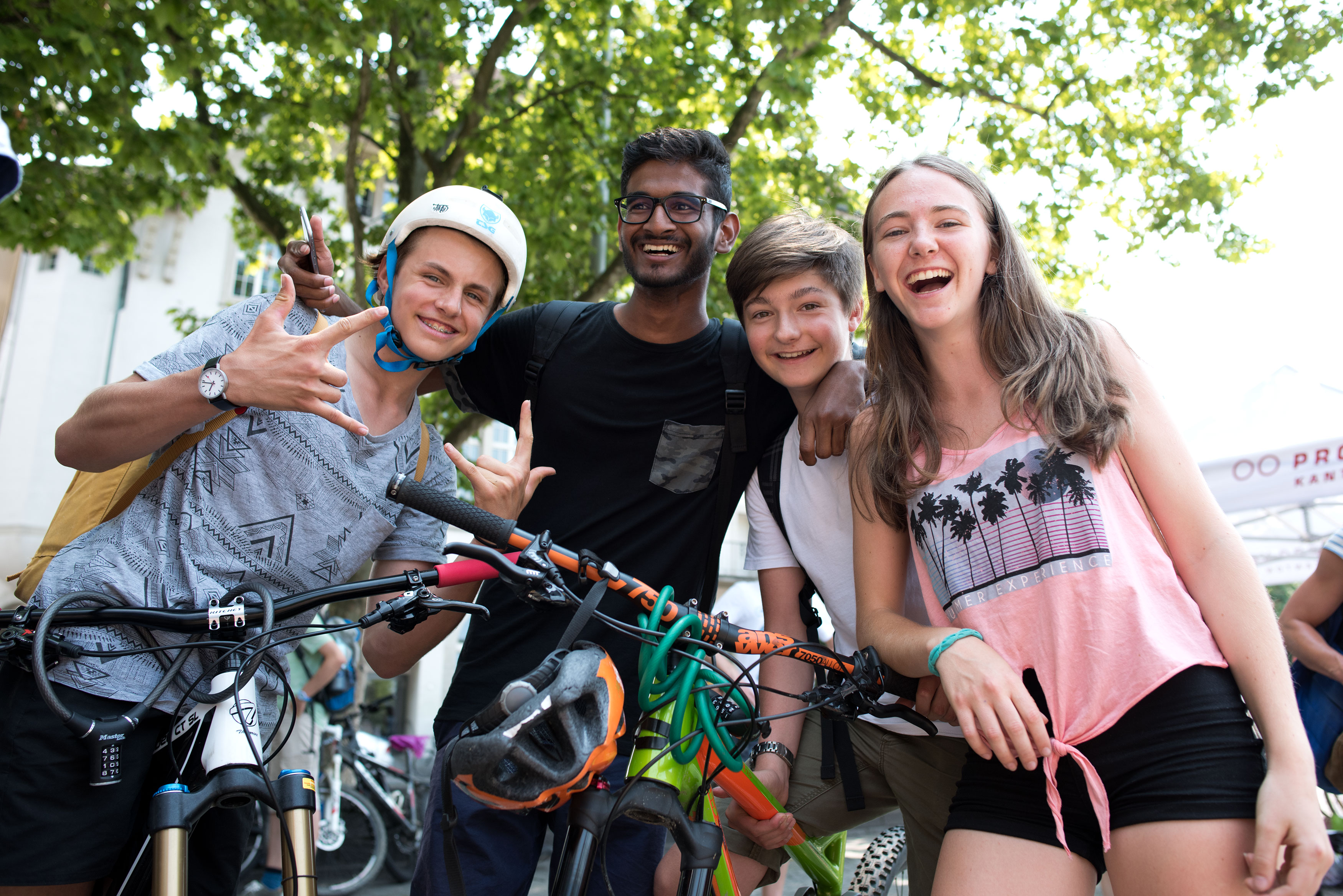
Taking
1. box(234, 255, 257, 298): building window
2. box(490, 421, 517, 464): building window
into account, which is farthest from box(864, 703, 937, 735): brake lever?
box(234, 255, 257, 298): building window

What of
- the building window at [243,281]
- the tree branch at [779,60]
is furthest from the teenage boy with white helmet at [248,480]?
the building window at [243,281]

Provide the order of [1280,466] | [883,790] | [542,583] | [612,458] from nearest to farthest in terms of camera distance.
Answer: [542,583], [883,790], [612,458], [1280,466]

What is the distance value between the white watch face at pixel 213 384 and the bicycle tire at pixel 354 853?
6.60 metres

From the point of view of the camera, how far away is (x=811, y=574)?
8.87 feet

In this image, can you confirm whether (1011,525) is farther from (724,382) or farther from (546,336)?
(546,336)

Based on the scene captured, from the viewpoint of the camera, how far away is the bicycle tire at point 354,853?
7.47 meters

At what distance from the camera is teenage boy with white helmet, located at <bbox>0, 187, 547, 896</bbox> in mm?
1987

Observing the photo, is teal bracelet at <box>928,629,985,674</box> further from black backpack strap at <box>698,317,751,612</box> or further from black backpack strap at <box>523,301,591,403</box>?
black backpack strap at <box>523,301,591,403</box>

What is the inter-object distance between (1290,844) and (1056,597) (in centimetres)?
59

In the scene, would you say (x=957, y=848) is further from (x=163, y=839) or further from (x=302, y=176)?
(x=302, y=176)

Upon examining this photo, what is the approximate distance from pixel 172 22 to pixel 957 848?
7.46 meters

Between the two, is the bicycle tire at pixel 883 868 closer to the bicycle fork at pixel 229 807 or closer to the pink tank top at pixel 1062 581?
the pink tank top at pixel 1062 581

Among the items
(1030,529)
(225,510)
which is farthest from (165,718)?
(1030,529)

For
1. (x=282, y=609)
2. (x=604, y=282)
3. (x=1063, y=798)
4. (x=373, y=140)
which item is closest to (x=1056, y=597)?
(x=1063, y=798)
